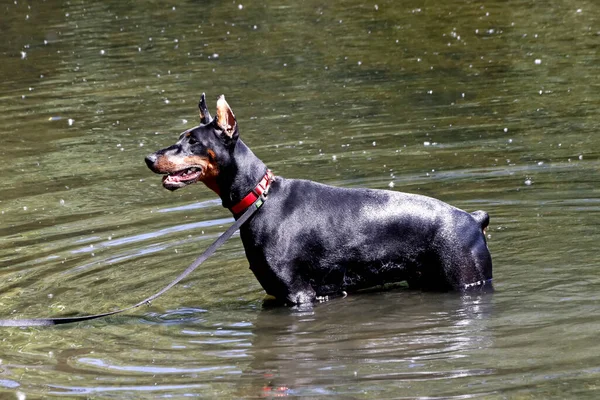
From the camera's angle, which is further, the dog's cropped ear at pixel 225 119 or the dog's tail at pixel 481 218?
the dog's tail at pixel 481 218

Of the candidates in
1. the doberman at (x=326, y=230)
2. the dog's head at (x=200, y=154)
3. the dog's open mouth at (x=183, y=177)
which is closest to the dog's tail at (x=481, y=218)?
the doberman at (x=326, y=230)

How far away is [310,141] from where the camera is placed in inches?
568

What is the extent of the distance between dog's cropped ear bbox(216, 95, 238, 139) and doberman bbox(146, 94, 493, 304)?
0.01m

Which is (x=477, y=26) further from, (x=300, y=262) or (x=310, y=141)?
(x=300, y=262)

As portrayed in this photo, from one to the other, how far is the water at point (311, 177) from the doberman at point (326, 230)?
0.83 ft

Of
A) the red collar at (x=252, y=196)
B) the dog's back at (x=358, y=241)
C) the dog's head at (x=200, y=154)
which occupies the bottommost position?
the dog's back at (x=358, y=241)

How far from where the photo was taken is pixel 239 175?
27.9 ft

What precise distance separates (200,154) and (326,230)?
1237 mm

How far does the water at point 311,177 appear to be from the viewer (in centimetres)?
737

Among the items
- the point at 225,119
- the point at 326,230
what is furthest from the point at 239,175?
the point at 326,230

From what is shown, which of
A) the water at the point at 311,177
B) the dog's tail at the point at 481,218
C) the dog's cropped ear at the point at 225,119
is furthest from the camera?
the dog's tail at the point at 481,218

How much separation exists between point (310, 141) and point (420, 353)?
24.0ft

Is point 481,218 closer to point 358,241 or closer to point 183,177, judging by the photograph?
point 358,241

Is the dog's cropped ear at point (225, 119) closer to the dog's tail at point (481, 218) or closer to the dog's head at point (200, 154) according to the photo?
the dog's head at point (200, 154)
